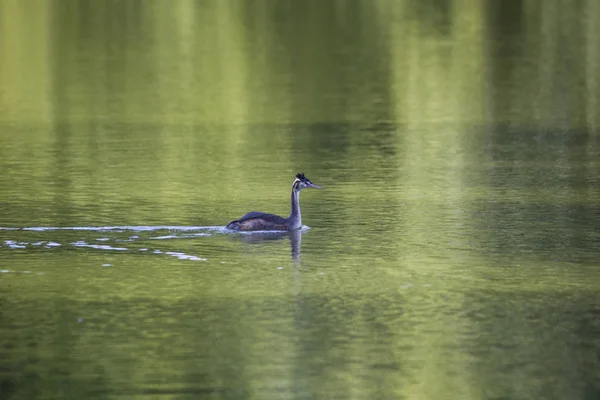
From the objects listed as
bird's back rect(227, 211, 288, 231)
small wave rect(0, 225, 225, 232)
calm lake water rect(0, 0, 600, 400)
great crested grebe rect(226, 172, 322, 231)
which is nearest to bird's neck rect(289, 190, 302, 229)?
great crested grebe rect(226, 172, 322, 231)

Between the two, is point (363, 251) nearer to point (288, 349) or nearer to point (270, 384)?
point (288, 349)

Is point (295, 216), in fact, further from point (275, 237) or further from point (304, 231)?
point (275, 237)

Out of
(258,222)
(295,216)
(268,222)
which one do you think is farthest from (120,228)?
(295,216)

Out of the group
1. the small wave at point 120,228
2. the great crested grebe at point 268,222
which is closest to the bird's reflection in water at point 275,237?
the great crested grebe at point 268,222

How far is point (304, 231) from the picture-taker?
68.9 feet

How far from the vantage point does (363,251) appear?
1928 cm

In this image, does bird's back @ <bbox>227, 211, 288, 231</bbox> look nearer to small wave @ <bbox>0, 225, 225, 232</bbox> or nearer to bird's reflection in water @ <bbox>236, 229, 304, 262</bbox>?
bird's reflection in water @ <bbox>236, 229, 304, 262</bbox>

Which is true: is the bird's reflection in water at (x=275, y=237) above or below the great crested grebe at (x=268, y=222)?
below

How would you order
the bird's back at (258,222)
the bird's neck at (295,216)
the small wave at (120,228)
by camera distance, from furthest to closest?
the bird's neck at (295,216)
the small wave at (120,228)
the bird's back at (258,222)

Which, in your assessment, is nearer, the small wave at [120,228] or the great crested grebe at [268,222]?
the great crested grebe at [268,222]

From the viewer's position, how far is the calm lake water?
14.0 metres

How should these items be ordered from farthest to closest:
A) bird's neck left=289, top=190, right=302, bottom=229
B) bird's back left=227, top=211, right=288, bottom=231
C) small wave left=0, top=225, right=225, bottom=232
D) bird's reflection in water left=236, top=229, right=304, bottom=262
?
1. bird's neck left=289, top=190, right=302, bottom=229
2. small wave left=0, top=225, right=225, bottom=232
3. bird's back left=227, top=211, right=288, bottom=231
4. bird's reflection in water left=236, top=229, right=304, bottom=262

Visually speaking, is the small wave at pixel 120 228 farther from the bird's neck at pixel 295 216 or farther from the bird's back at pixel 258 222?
the bird's neck at pixel 295 216

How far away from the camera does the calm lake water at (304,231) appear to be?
13977 millimetres
